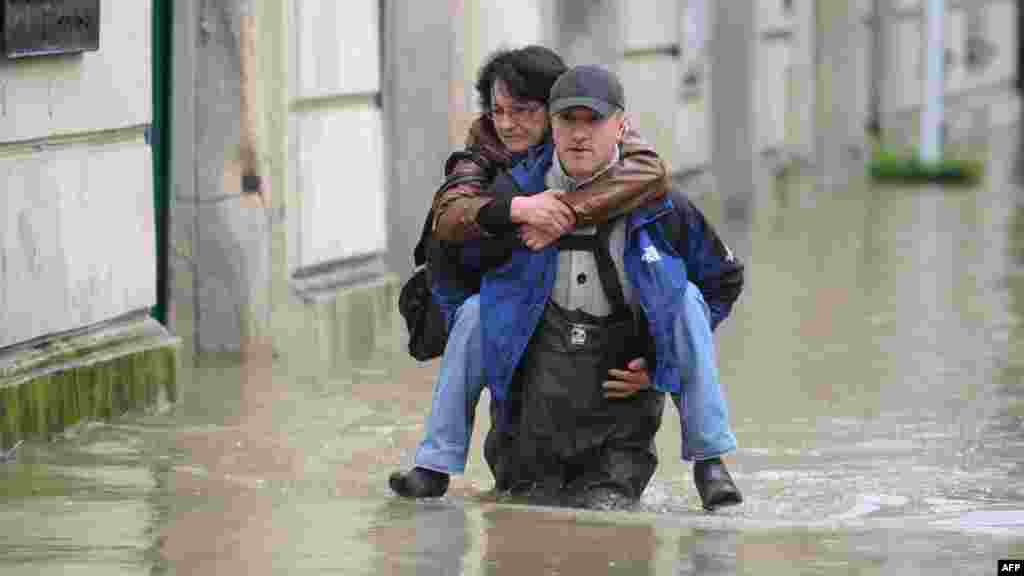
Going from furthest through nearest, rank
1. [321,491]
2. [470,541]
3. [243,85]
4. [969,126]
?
[969,126] < [243,85] < [321,491] < [470,541]

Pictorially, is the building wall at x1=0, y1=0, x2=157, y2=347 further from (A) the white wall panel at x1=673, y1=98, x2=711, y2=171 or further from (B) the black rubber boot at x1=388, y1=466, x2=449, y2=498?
Answer: (A) the white wall panel at x1=673, y1=98, x2=711, y2=171

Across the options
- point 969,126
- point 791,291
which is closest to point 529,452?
point 791,291

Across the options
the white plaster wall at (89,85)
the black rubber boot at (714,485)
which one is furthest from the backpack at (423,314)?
the white plaster wall at (89,85)

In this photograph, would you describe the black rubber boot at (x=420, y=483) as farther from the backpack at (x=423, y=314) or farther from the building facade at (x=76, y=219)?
the building facade at (x=76, y=219)

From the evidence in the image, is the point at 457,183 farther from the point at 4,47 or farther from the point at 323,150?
the point at 323,150

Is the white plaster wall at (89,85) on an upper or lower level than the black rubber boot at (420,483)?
upper

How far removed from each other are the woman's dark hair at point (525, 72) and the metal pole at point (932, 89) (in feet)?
58.4

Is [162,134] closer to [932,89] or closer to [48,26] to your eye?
[48,26]

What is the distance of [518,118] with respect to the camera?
7.66 meters

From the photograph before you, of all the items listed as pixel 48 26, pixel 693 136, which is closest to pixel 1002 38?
pixel 693 136

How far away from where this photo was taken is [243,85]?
11.7 metres

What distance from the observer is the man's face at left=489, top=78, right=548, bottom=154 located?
763 centimetres

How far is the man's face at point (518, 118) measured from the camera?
7.63m

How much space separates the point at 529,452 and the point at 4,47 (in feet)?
7.43
